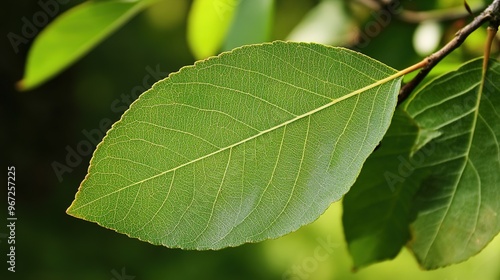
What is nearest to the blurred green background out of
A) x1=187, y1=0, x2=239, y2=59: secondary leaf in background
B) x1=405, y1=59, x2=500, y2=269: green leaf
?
x1=187, y1=0, x2=239, y2=59: secondary leaf in background

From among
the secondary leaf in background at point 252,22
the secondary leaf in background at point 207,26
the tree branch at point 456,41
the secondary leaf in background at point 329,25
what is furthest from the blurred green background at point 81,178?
the tree branch at point 456,41

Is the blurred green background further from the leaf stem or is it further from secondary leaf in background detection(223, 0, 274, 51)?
the leaf stem

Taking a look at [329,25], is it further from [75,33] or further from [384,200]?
[384,200]

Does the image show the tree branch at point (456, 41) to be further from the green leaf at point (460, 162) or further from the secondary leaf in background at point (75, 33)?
the secondary leaf in background at point (75, 33)

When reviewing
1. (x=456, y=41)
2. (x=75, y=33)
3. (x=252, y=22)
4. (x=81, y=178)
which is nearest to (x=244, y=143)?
(x=456, y=41)

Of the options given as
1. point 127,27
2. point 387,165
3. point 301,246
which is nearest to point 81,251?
point 301,246

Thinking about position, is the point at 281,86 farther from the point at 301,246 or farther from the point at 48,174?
the point at 48,174
